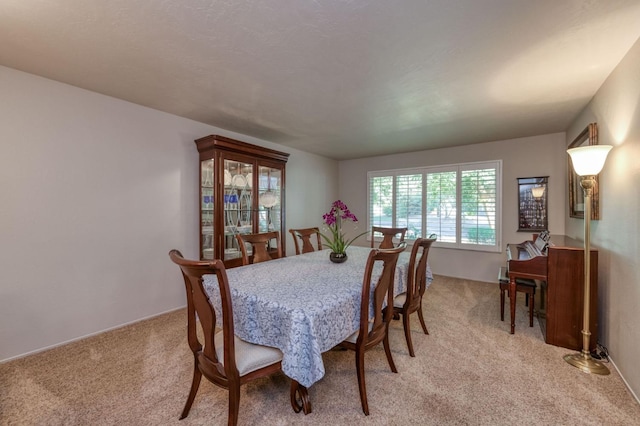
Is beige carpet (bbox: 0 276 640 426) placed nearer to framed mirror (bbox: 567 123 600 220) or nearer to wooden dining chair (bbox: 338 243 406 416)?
wooden dining chair (bbox: 338 243 406 416)

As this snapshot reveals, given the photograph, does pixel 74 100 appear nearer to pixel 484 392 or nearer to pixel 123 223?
pixel 123 223

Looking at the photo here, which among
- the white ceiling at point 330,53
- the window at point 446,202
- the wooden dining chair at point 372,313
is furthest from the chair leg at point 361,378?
the window at point 446,202

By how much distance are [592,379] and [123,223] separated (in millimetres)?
4310

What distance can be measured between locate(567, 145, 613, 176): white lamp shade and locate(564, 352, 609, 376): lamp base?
1.48 m

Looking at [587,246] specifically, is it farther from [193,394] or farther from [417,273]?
[193,394]

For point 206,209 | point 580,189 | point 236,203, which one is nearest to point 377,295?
point 236,203

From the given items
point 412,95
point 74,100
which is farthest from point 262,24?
point 74,100

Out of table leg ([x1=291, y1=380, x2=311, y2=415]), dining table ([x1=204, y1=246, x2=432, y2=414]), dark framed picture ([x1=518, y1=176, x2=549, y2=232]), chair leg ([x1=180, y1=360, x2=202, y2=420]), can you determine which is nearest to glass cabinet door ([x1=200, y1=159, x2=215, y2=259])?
dining table ([x1=204, y1=246, x2=432, y2=414])

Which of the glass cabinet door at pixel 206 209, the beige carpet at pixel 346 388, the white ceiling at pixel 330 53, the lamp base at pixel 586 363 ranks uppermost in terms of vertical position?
the white ceiling at pixel 330 53

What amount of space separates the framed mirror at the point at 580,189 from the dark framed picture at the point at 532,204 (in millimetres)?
567

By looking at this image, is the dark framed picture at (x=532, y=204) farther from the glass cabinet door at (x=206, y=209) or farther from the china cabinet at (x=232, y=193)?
the glass cabinet door at (x=206, y=209)

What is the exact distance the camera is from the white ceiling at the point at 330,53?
60.4 inches

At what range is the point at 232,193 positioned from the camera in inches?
138

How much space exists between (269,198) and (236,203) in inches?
21.2
